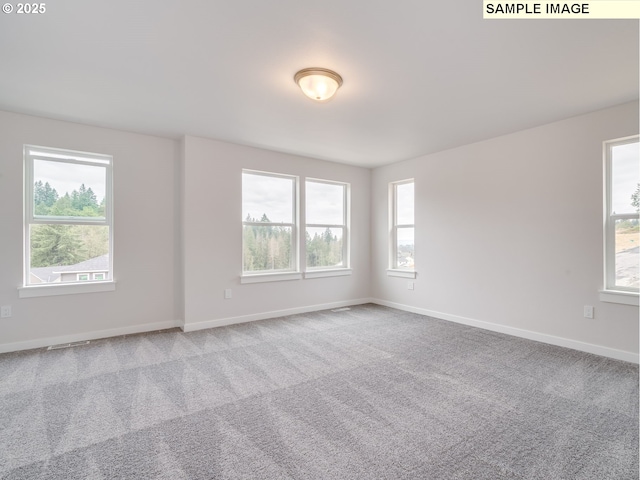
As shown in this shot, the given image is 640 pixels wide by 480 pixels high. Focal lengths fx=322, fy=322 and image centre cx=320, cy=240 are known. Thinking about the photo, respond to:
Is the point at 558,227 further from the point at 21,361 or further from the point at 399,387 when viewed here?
the point at 21,361

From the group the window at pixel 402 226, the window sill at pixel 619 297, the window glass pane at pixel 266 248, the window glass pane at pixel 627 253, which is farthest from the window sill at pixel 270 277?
the window glass pane at pixel 627 253

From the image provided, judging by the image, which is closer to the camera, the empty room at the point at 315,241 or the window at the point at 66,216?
the empty room at the point at 315,241

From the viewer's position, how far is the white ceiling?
75.7 inches

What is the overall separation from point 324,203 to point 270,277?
1614 millimetres

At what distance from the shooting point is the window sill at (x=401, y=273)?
5.19 meters

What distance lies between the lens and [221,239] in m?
4.39

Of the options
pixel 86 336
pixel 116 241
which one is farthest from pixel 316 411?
pixel 116 241

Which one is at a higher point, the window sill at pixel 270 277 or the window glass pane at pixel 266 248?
the window glass pane at pixel 266 248

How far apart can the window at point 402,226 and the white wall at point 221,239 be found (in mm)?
1503

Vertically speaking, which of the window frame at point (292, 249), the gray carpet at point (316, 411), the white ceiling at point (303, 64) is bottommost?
the gray carpet at point (316, 411)

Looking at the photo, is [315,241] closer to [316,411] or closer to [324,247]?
[324,247]

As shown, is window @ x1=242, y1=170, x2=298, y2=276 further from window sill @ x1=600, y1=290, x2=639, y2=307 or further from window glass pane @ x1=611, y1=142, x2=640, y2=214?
window glass pane @ x1=611, y1=142, x2=640, y2=214

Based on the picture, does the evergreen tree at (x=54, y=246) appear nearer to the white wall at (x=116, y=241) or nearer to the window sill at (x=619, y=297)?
the white wall at (x=116, y=241)

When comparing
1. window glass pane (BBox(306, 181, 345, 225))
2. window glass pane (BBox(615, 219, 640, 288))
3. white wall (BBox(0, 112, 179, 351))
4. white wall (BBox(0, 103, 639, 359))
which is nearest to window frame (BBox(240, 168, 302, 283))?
white wall (BBox(0, 103, 639, 359))
